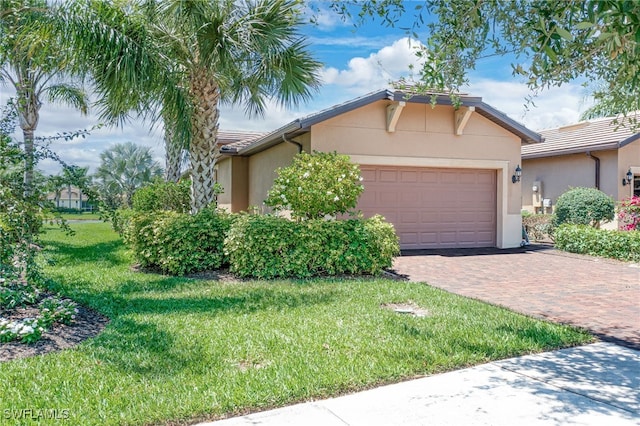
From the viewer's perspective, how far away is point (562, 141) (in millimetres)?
18484

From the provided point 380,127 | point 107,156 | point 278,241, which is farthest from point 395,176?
Result: point 107,156

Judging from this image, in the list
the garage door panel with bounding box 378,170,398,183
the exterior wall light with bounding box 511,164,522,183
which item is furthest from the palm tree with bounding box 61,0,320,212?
the exterior wall light with bounding box 511,164,522,183

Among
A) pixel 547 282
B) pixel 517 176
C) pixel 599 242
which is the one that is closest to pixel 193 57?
pixel 547 282

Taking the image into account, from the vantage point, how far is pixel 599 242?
500 inches

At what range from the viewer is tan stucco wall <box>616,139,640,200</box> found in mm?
15875

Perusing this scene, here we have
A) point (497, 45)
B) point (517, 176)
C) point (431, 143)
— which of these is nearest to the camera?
point (497, 45)

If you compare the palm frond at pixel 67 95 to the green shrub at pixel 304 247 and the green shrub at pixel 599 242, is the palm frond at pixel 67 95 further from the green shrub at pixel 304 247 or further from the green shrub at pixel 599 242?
the green shrub at pixel 599 242

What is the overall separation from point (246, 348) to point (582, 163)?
16.3m

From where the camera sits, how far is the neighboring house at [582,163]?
15922mm

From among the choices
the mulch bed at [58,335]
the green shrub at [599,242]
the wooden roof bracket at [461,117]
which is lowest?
the mulch bed at [58,335]

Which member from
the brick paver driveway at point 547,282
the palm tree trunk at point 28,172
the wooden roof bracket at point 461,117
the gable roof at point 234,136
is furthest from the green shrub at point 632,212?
the gable roof at point 234,136

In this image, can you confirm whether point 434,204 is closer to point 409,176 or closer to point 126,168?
point 409,176

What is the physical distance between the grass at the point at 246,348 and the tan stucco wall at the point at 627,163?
11.4 metres

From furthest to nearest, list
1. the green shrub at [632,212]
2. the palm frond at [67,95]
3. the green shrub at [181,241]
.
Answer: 1. the palm frond at [67,95]
2. the green shrub at [632,212]
3. the green shrub at [181,241]
